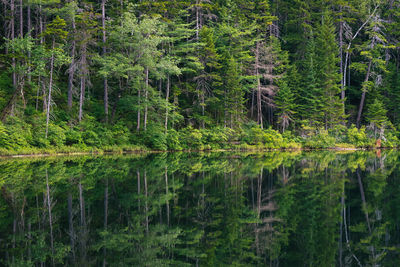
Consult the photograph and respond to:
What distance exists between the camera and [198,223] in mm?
8078

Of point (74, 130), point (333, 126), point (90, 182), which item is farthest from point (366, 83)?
point (90, 182)

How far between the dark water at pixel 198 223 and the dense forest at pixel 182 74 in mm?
16215

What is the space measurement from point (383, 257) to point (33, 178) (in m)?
12.1

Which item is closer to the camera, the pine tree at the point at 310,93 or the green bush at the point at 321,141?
the green bush at the point at 321,141

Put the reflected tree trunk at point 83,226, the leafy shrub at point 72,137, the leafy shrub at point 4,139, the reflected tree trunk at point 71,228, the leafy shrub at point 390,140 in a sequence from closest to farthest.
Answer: the reflected tree trunk at point 83,226
the reflected tree trunk at point 71,228
the leafy shrub at point 4,139
the leafy shrub at point 72,137
the leafy shrub at point 390,140

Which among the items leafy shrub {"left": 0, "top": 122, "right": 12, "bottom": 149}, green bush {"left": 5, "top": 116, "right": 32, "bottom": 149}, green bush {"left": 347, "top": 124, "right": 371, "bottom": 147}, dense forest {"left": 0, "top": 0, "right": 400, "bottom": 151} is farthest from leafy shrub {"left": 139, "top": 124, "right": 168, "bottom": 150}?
green bush {"left": 347, "top": 124, "right": 371, "bottom": 147}

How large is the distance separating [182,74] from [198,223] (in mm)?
33619

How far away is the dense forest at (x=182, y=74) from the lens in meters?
29.7

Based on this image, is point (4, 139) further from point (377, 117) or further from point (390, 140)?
point (390, 140)

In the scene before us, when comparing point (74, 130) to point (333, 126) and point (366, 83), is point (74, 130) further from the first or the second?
point (366, 83)

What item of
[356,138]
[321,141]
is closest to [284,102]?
[321,141]

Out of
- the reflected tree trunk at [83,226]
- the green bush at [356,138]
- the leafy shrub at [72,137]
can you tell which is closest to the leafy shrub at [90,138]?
the leafy shrub at [72,137]

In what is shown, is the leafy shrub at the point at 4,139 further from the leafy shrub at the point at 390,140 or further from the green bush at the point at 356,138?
the leafy shrub at the point at 390,140

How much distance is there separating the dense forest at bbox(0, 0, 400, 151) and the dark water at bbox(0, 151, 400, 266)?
1621cm
